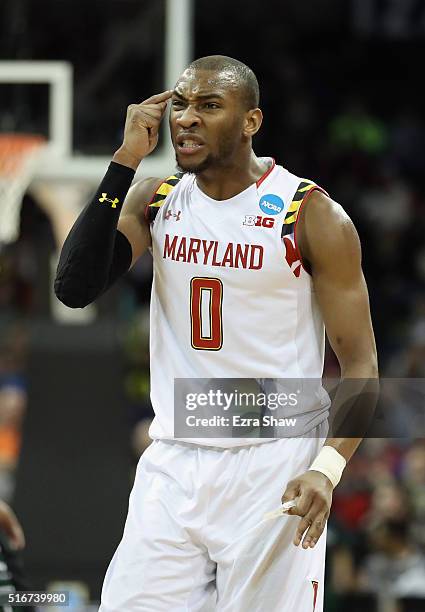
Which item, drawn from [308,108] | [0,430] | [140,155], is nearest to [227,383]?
[140,155]

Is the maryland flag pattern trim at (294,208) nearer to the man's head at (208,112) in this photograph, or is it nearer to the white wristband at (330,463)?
the man's head at (208,112)

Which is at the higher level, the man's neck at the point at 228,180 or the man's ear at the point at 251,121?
the man's ear at the point at 251,121

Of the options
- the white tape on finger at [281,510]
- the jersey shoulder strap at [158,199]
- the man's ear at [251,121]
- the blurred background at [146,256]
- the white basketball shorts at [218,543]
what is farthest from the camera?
the blurred background at [146,256]

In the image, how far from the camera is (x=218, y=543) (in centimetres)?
374

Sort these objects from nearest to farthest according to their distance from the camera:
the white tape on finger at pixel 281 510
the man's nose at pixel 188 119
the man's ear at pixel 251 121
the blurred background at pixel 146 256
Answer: the white tape on finger at pixel 281 510 < the man's nose at pixel 188 119 < the man's ear at pixel 251 121 < the blurred background at pixel 146 256

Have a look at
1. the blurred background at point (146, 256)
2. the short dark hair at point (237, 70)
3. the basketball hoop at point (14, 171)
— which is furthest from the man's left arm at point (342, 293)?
the basketball hoop at point (14, 171)

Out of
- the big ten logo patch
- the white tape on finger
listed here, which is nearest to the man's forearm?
the white tape on finger

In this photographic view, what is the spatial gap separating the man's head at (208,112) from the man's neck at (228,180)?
0.24 ft

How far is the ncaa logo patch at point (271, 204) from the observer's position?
3910 mm

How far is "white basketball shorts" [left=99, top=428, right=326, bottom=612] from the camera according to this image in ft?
12.1

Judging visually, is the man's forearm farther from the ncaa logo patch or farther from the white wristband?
the ncaa logo patch

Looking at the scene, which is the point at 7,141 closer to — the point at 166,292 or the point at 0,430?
the point at 0,430

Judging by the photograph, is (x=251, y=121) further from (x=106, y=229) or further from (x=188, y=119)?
(x=106, y=229)

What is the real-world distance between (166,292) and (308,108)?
11.9m
